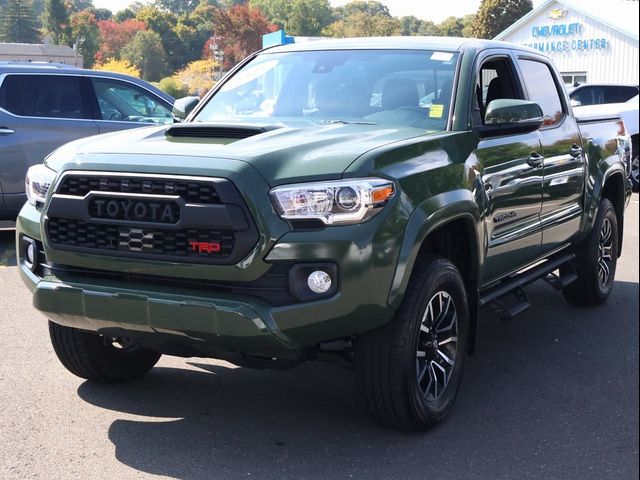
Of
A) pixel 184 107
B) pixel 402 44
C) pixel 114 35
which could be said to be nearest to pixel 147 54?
pixel 114 35

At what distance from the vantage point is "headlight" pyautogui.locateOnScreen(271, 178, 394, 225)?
356 cm

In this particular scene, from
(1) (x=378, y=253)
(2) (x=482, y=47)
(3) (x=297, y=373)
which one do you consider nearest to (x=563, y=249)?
(2) (x=482, y=47)

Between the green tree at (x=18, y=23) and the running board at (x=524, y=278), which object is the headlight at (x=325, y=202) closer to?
the running board at (x=524, y=278)

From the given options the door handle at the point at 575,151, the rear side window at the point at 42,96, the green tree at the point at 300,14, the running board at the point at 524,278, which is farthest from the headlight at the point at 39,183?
the rear side window at the point at 42,96

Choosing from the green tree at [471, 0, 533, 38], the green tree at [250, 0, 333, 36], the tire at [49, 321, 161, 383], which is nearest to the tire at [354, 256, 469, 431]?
the tire at [49, 321, 161, 383]

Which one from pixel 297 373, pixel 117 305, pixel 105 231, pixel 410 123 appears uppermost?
pixel 410 123

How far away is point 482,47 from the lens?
16.9 feet

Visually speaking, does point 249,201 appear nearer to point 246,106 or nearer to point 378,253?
point 378,253

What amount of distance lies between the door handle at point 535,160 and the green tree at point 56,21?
7493mm

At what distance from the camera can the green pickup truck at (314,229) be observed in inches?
140

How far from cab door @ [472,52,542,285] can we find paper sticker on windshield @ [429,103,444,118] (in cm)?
21

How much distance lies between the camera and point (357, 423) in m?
4.29

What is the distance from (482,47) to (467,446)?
2398 millimetres

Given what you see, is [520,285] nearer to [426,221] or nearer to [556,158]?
[556,158]
